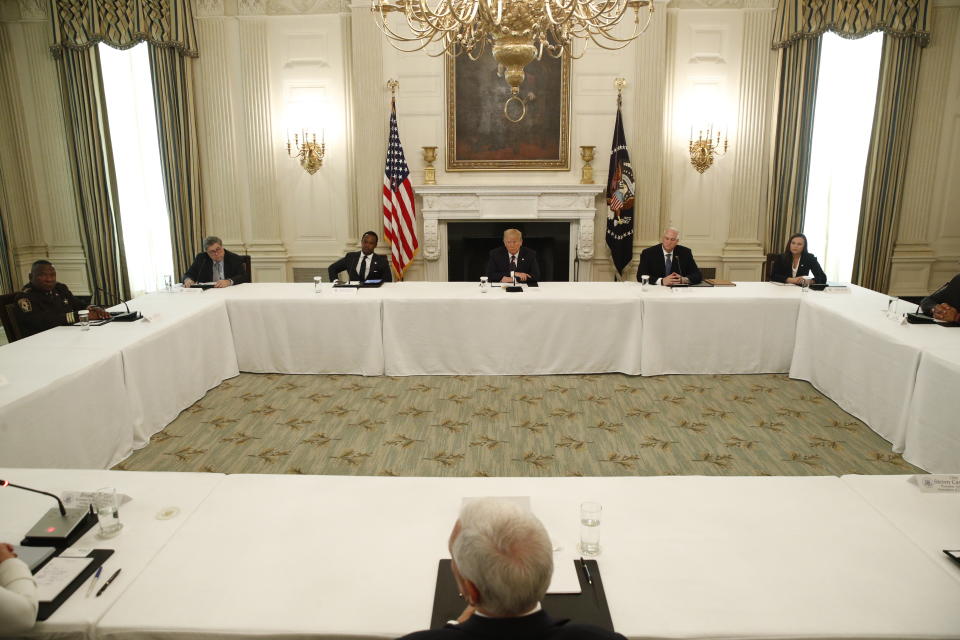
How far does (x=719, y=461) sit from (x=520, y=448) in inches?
47.6

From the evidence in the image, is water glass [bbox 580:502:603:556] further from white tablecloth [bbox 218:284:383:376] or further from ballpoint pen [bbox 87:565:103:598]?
white tablecloth [bbox 218:284:383:376]

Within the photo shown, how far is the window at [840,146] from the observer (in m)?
7.38

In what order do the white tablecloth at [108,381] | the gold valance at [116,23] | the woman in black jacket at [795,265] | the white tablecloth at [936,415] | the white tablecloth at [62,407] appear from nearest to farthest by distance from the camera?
the white tablecloth at [62,407] → the white tablecloth at [108,381] → the white tablecloth at [936,415] → the woman in black jacket at [795,265] → the gold valance at [116,23]

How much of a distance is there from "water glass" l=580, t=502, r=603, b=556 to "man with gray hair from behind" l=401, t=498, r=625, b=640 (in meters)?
0.49

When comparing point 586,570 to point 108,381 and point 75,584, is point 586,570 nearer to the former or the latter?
point 75,584

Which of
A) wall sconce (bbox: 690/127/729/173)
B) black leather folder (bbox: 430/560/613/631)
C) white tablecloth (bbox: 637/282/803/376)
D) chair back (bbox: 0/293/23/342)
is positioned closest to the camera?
black leather folder (bbox: 430/560/613/631)

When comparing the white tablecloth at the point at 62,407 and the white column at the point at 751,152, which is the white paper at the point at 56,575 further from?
the white column at the point at 751,152

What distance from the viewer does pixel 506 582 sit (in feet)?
4.12

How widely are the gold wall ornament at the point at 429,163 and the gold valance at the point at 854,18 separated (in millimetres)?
4217

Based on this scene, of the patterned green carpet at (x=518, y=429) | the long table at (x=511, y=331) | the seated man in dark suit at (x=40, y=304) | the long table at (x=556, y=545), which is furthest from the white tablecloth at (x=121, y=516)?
the seated man in dark suit at (x=40, y=304)

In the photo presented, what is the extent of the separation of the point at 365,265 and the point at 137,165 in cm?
365

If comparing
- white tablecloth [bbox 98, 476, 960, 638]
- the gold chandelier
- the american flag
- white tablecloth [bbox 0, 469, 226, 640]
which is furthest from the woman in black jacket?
white tablecloth [bbox 0, 469, 226, 640]

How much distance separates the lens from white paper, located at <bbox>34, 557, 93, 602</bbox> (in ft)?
5.30

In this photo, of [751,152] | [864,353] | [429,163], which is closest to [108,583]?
[864,353]
